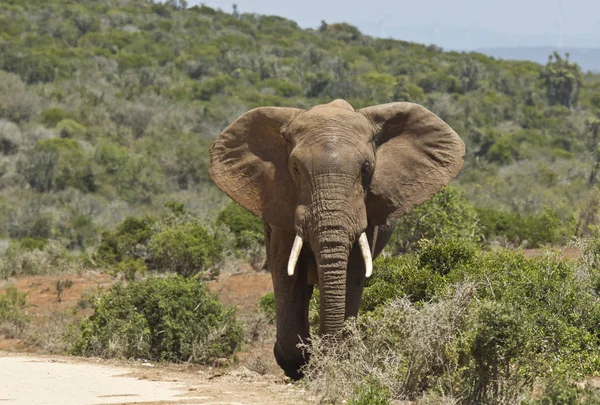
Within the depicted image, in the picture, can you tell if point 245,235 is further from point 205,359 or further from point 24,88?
point 24,88

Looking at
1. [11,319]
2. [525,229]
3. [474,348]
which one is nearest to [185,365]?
[11,319]

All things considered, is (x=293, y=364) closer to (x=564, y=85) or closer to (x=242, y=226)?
(x=242, y=226)

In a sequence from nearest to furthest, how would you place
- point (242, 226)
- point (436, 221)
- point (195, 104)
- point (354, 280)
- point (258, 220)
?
point (354, 280)
point (436, 221)
point (242, 226)
point (258, 220)
point (195, 104)

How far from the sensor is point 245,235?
19.4 metres

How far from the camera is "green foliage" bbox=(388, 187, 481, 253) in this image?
1538 centimetres

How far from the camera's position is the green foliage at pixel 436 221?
15.4 metres

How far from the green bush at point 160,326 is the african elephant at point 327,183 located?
176 cm

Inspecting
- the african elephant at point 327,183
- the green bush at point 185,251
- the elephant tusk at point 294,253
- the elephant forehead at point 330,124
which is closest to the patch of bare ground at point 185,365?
the green bush at point 185,251

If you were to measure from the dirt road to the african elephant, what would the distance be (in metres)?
0.72

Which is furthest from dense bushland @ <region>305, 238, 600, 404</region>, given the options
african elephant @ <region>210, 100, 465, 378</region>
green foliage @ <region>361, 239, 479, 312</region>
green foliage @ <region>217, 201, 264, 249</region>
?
green foliage @ <region>217, 201, 264, 249</region>

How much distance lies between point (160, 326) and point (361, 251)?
3194 mm

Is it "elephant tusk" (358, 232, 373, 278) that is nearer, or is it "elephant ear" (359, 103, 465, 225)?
"elephant tusk" (358, 232, 373, 278)

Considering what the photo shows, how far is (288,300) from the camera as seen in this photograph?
9102 mm

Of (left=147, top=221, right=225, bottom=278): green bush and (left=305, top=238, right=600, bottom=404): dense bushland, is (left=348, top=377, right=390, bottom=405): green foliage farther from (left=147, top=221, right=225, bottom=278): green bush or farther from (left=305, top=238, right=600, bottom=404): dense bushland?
(left=147, top=221, right=225, bottom=278): green bush
